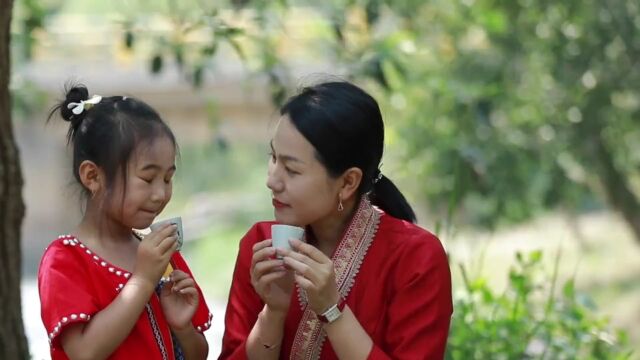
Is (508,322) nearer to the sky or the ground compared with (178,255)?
nearer to the ground

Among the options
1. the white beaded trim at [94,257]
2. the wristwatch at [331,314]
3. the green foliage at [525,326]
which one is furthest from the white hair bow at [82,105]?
the green foliage at [525,326]

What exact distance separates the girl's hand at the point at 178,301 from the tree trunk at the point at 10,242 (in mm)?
859

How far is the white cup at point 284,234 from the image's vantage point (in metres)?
2.82

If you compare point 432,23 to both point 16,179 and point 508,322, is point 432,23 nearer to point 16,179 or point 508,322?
point 508,322

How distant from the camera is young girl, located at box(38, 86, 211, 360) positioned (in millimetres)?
2754

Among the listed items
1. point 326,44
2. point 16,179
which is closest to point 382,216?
point 16,179

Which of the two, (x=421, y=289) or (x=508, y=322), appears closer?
(x=421, y=289)

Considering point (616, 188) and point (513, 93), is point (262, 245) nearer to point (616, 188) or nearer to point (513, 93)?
point (513, 93)

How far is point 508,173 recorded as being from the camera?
6828 mm

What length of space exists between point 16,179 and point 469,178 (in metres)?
3.24

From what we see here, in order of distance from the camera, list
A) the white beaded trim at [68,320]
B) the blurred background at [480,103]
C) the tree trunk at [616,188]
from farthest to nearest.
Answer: the tree trunk at [616,188]
the blurred background at [480,103]
the white beaded trim at [68,320]

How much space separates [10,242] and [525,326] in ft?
5.85

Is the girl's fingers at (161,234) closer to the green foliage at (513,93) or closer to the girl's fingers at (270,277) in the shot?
the girl's fingers at (270,277)

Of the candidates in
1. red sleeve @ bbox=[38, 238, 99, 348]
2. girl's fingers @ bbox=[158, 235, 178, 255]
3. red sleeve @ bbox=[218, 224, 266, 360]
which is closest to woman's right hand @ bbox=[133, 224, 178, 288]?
girl's fingers @ bbox=[158, 235, 178, 255]
